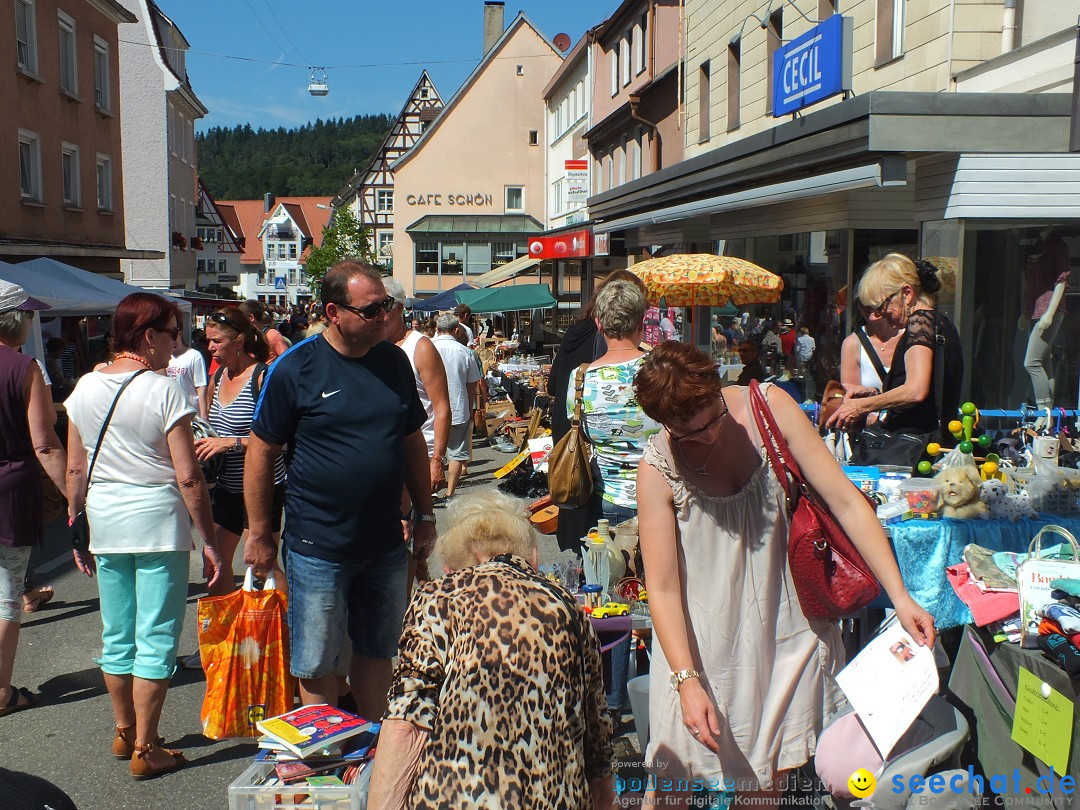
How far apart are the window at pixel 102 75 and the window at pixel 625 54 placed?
13.7 metres

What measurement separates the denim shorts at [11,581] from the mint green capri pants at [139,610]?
0.93 m

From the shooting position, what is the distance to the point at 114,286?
15539mm

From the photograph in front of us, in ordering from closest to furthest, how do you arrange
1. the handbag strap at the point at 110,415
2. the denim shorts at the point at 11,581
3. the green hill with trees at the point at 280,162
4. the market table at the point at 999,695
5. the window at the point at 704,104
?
1. the market table at the point at 999,695
2. the handbag strap at the point at 110,415
3. the denim shorts at the point at 11,581
4. the window at the point at 704,104
5. the green hill with trees at the point at 280,162

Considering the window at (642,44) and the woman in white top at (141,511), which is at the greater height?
the window at (642,44)

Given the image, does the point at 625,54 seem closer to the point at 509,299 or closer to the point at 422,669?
the point at 509,299

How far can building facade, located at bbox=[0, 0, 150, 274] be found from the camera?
1992 centimetres

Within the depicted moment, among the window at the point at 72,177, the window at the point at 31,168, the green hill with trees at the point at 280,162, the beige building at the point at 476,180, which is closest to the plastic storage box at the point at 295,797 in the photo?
the window at the point at 31,168

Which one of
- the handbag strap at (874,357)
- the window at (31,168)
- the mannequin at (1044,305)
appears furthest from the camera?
the window at (31,168)

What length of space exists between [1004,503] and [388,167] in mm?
64710

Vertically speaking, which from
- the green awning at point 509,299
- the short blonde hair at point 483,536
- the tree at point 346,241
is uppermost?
the tree at point 346,241

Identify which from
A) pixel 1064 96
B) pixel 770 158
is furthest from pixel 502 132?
pixel 1064 96

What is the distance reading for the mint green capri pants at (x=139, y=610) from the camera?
409 cm

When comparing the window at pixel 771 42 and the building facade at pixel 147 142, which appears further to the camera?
the building facade at pixel 147 142

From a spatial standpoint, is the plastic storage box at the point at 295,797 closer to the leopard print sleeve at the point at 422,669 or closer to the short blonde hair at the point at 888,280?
the leopard print sleeve at the point at 422,669
